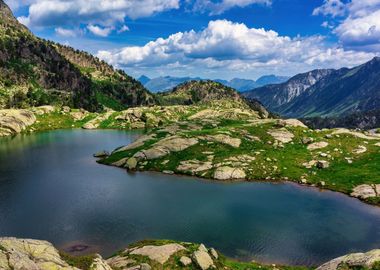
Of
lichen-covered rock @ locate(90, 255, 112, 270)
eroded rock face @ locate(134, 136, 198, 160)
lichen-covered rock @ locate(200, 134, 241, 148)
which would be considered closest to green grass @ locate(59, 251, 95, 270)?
lichen-covered rock @ locate(90, 255, 112, 270)

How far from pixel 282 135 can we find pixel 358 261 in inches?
3529

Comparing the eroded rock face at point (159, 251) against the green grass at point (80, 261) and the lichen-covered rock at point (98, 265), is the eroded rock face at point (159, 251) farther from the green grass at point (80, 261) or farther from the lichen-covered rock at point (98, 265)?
the green grass at point (80, 261)

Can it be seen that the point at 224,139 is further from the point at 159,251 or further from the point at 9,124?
the point at 9,124

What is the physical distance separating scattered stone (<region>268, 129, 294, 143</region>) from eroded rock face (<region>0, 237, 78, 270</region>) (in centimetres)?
9636

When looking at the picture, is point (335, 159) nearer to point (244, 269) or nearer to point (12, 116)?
point (244, 269)

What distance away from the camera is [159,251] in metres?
49.4

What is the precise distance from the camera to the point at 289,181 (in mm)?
99188

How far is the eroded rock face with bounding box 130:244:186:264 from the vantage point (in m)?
47.9

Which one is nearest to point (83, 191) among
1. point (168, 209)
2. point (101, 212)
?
point (101, 212)

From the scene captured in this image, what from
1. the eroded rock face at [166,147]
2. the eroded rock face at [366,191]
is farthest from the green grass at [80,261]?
the eroded rock face at [166,147]

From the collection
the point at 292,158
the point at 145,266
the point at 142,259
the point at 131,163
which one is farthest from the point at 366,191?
the point at 131,163

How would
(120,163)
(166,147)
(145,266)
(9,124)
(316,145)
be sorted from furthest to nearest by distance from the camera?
(9,124)
(166,147)
(316,145)
(120,163)
(145,266)

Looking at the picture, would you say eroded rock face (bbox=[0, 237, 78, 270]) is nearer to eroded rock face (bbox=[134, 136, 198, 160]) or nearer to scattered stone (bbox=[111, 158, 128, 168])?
scattered stone (bbox=[111, 158, 128, 168])

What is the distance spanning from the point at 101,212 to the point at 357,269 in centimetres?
4871
